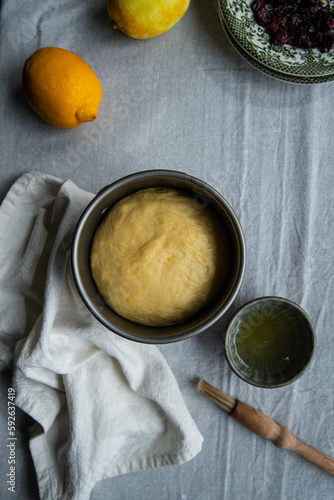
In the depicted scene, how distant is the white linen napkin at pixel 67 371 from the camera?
0.83 meters

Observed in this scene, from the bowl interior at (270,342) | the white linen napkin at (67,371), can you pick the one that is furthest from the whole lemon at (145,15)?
the bowl interior at (270,342)

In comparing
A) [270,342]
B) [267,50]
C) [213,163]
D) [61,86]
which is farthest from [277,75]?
[270,342]

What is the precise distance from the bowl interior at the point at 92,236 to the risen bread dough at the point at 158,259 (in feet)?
0.05

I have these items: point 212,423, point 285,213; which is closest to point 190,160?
point 285,213

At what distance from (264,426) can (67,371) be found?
0.42m

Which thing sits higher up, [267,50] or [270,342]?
[267,50]

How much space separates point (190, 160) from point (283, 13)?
1.15 feet

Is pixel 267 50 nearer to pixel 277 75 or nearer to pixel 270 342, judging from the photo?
pixel 277 75

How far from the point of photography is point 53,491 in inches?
34.9

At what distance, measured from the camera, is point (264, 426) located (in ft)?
2.88

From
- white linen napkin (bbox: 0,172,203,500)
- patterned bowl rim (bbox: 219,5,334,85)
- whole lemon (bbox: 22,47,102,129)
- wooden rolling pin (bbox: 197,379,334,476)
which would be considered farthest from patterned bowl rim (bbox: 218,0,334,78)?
wooden rolling pin (bbox: 197,379,334,476)

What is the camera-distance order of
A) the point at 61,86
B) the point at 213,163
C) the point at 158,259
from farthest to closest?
the point at 213,163, the point at 61,86, the point at 158,259

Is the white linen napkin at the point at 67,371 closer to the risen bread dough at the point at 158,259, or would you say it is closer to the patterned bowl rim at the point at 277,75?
the risen bread dough at the point at 158,259

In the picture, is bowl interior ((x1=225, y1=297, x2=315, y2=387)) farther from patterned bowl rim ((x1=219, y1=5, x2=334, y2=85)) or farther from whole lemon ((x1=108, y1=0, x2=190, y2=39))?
whole lemon ((x1=108, y1=0, x2=190, y2=39))
